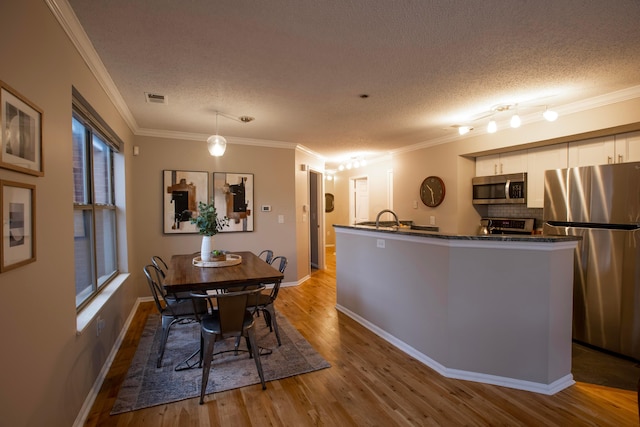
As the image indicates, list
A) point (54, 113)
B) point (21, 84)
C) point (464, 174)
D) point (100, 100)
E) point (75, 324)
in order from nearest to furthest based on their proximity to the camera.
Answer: point (21, 84) < point (54, 113) < point (75, 324) < point (100, 100) < point (464, 174)

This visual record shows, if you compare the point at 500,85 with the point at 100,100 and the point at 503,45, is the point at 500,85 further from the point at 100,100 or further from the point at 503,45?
the point at 100,100

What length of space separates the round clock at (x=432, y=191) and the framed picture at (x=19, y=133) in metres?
4.69

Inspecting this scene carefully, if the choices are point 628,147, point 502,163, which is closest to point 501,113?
point 502,163

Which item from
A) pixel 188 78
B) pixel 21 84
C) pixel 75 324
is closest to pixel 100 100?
pixel 188 78

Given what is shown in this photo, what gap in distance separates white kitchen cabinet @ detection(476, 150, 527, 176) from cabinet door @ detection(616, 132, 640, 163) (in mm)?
954

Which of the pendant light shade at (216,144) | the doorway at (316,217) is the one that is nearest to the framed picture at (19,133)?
the pendant light shade at (216,144)

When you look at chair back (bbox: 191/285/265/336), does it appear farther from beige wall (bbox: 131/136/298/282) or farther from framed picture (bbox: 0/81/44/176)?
beige wall (bbox: 131/136/298/282)

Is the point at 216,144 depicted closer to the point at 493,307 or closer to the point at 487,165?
the point at 493,307

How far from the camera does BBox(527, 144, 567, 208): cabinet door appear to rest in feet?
12.1

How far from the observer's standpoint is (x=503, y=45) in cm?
214

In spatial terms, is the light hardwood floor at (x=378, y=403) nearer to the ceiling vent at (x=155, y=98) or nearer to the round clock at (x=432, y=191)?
the ceiling vent at (x=155, y=98)

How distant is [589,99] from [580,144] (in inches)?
Result: 22.0

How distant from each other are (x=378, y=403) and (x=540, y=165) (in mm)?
3443

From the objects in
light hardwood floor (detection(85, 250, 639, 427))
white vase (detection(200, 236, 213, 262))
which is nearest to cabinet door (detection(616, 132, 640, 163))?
light hardwood floor (detection(85, 250, 639, 427))
